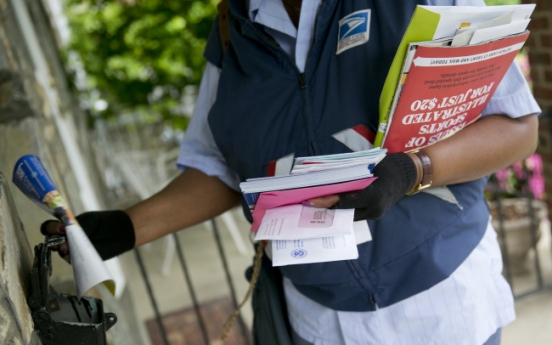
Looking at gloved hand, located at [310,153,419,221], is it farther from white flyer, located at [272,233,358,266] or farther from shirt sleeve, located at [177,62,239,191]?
shirt sleeve, located at [177,62,239,191]

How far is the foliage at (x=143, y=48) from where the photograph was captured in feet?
14.3

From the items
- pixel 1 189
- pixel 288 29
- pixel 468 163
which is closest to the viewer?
pixel 1 189

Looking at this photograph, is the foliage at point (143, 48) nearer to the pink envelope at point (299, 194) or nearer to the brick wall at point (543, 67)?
the brick wall at point (543, 67)

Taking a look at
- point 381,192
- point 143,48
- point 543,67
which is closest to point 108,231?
point 381,192

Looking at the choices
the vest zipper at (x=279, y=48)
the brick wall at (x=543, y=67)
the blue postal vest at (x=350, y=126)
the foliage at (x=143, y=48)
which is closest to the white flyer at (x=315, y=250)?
Result: the blue postal vest at (x=350, y=126)

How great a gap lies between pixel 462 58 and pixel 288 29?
41cm

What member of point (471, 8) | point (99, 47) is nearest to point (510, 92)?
point (471, 8)

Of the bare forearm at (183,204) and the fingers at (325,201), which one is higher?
the fingers at (325,201)

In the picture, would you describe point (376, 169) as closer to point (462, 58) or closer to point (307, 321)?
point (462, 58)

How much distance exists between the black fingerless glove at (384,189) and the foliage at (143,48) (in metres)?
3.29

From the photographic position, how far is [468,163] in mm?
1252

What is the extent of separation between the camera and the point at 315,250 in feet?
3.53

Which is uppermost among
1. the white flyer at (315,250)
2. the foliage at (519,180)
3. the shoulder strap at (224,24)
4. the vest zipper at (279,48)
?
the shoulder strap at (224,24)

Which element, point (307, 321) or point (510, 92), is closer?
point (510, 92)
